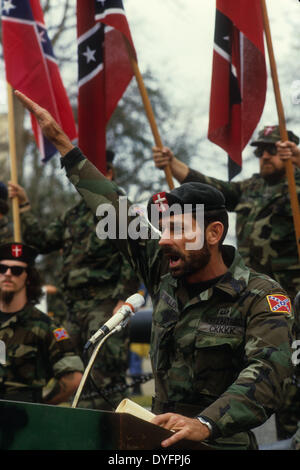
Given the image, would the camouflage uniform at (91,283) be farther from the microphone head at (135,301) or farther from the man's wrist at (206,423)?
the man's wrist at (206,423)

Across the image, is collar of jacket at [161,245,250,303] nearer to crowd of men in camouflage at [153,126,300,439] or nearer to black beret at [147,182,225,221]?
black beret at [147,182,225,221]

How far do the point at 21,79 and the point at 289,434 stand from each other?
3.67 meters

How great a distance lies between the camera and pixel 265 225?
6508 millimetres

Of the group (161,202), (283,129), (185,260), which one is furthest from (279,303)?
(283,129)

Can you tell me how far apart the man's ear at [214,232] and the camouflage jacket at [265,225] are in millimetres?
2343

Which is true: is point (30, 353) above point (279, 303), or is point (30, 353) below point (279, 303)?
below

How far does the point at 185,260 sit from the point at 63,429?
1.46 meters

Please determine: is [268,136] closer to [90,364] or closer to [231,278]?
[231,278]

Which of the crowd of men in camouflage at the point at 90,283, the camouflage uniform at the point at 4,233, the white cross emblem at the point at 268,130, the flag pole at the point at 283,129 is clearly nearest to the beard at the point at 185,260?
the flag pole at the point at 283,129

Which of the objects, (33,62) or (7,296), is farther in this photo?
(33,62)

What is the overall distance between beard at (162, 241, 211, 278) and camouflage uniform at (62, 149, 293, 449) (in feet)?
0.42

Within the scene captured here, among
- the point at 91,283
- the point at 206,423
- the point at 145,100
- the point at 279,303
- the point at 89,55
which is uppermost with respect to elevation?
the point at 89,55

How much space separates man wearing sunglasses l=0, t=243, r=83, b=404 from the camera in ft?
19.1
